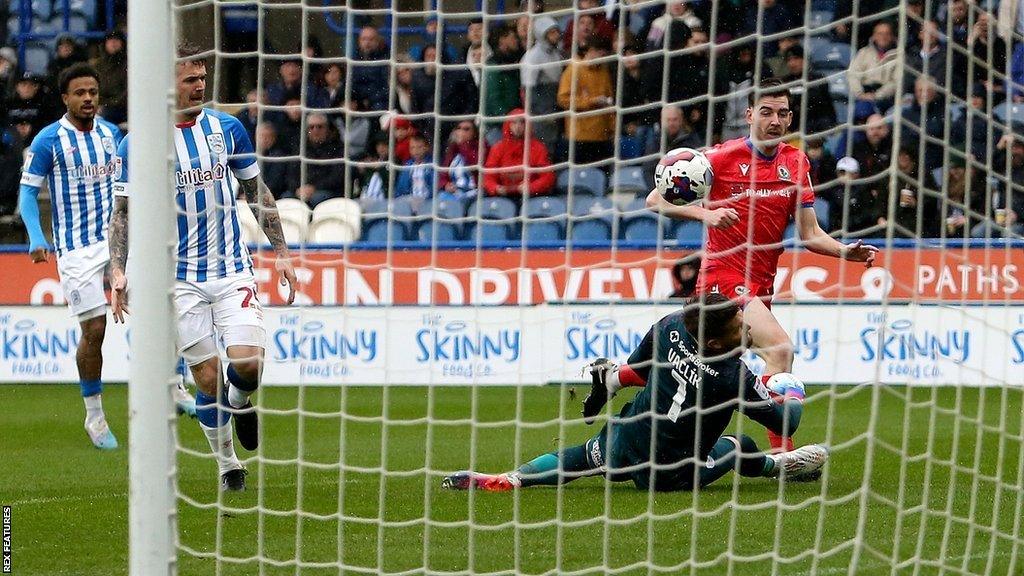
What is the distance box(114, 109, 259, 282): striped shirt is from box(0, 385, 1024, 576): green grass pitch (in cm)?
87

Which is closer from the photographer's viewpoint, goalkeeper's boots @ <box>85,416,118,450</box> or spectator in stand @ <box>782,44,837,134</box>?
goalkeeper's boots @ <box>85,416,118,450</box>

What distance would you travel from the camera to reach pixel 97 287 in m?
8.51

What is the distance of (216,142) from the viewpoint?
6.36 m

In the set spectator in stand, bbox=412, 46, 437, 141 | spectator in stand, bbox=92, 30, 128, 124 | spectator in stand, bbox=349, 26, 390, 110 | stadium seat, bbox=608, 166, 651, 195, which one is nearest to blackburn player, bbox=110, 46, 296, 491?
spectator in stand, bbox=349, 26, 390, 110

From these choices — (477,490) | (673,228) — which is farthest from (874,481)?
(673,228)

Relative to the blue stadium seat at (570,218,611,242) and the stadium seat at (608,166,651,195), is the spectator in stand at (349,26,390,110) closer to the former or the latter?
the blue stadium seat at (570,218,611,242)

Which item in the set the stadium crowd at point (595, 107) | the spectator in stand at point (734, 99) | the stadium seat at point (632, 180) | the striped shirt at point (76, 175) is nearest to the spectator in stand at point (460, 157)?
the stadium crowd at point (595, 107)

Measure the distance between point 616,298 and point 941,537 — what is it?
6.23m

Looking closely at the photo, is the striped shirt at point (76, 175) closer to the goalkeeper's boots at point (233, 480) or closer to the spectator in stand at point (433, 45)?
the goalkeeper's boots at point (233, 480)

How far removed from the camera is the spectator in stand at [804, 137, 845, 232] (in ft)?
35.2

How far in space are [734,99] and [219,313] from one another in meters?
5.27

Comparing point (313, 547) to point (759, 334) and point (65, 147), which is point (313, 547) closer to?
point (759, 334)

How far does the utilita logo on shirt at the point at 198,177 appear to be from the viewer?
20.2 ft

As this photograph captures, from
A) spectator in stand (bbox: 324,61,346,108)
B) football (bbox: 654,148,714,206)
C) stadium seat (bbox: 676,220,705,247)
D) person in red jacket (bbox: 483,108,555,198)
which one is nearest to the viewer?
football (bbox: 654,148,714,206)
